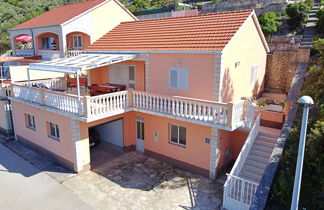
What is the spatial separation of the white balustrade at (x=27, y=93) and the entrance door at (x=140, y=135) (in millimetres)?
7608

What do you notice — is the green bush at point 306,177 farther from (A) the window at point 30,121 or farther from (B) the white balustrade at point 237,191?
(A) the window at point 30,121

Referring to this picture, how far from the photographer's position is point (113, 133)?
840 inches

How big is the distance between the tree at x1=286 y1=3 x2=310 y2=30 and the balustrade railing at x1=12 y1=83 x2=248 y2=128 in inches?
852

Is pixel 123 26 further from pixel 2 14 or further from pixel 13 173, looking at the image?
pixel 2 14

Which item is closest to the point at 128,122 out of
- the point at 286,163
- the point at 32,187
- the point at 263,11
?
the point at 32,187

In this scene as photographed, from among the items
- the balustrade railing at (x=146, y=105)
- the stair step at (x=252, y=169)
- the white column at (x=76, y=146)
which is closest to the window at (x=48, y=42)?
the balustrade railing at (x=146, y=105)

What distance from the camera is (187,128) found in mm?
16516

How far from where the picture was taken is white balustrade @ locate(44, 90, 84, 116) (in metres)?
14.6

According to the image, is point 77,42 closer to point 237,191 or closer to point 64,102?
point 64,102

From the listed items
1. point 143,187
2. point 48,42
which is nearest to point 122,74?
point 143,187

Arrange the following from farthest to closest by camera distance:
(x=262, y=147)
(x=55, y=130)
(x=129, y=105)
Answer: (x=55, y=130), (x=129, y=105), (x=262, y=147)

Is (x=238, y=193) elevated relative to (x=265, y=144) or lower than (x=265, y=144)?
lower

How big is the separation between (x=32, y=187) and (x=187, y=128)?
35.4 feet

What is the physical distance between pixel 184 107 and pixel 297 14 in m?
23.1
